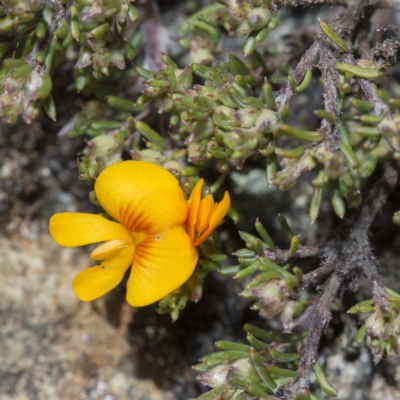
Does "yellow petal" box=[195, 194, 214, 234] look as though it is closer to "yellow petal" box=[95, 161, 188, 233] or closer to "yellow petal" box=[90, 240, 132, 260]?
"yellow petal" box=[95, 161, 188, 233]

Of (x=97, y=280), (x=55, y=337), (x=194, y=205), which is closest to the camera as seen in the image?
(x=194, y=205)

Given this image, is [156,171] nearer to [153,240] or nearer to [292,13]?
[153,240]

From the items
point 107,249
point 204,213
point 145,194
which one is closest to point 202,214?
point 204,213

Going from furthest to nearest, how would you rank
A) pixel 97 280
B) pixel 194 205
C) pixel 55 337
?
pixel 55 337 < pixel 97 280 < pixel 194 205

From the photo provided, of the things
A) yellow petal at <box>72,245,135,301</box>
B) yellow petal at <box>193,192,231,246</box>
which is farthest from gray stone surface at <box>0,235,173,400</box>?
yellow petal at <box>193,192,231,246</box>

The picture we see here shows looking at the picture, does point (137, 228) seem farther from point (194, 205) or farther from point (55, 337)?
point (55, 337)

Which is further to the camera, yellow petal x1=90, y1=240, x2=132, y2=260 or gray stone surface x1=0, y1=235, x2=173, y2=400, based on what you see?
gray stone surface x1=0, y1=235, x2=173, y2=400

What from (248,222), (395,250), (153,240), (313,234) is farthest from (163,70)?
(395,250)

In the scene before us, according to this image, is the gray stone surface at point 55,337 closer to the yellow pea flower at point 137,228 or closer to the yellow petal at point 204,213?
the yellow pea flower at point 137,228
